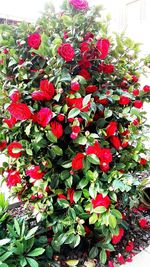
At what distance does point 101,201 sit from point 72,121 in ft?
1.34

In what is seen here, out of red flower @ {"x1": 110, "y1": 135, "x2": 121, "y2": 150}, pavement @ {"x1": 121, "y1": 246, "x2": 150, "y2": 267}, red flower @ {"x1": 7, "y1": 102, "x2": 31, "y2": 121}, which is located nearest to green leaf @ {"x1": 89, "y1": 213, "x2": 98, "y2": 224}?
red flower @ {"x1": 110, "y1": 135, "x2": 121, "y2": 150}

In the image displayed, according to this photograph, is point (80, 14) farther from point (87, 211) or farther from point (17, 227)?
point (17, 227)

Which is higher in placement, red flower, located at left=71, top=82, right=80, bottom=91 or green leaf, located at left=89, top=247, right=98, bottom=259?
red flower, located at left=71, top=82, right=80, bottom=91

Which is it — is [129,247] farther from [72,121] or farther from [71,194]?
[72,121]

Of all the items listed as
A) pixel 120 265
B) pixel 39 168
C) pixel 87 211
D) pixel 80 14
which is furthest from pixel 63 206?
pixel 80 14

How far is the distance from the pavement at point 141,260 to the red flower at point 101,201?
1.79 feet

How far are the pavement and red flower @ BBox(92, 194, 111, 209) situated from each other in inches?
21.5

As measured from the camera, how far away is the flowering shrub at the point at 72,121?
1023 millimetres

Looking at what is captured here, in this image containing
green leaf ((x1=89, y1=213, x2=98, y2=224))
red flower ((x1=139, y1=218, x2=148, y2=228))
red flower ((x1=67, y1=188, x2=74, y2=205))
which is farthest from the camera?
red flower ((x1=139, y1=218, x2=148, y2=228))

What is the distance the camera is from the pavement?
1.32m

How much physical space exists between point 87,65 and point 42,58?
0.80 ft

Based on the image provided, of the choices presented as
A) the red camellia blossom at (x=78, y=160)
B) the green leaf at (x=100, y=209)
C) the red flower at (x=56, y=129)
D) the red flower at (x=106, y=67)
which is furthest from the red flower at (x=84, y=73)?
the green leaf at (x=100, y=209)

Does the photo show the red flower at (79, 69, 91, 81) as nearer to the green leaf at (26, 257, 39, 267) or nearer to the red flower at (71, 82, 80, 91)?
the red flower at (71, 82, 80, 91)

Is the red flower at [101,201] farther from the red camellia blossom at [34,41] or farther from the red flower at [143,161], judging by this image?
the red camellia blossom at [34,41]
